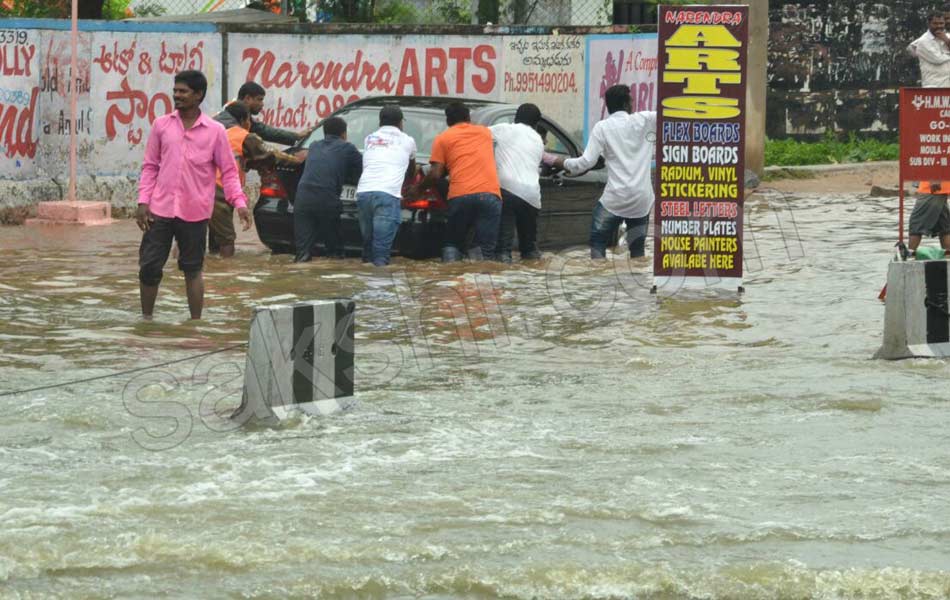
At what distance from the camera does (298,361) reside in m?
8.22

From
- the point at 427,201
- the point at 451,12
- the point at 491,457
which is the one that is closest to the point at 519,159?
the point at 427,201

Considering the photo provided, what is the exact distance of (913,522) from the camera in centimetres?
641

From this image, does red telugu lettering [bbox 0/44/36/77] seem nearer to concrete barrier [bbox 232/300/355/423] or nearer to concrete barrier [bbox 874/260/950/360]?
concrete barrier [bbox 232/300/355/423]

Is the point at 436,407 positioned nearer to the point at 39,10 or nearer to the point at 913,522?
the point at 913,522

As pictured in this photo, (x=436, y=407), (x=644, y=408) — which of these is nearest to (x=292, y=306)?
(x=436, y=407)

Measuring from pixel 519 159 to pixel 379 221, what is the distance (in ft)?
4.77

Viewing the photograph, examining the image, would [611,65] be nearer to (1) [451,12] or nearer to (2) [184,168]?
(1) [451,12]

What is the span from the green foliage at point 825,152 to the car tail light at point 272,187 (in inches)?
444

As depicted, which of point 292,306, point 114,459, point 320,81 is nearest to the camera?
point 114,459

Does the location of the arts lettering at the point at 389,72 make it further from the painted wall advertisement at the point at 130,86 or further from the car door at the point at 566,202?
the car door at the point at 566,202

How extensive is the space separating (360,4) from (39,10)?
5027mm

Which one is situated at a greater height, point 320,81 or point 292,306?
point 320,81

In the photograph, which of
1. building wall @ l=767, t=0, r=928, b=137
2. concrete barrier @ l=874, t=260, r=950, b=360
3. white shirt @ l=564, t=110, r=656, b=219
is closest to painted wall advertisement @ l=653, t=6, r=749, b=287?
white shirt @ l=564, t=110, r=656, b=219

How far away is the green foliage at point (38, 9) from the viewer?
25.6 metres
